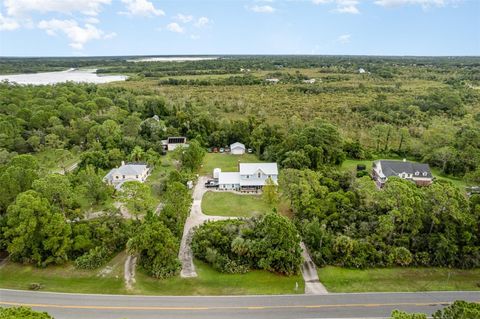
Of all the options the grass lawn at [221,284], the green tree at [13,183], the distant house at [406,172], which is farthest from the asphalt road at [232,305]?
the distant house at [406,172]

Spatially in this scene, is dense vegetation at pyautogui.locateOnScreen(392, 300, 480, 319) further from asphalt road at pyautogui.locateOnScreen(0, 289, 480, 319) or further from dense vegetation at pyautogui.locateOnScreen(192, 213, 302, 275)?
dense vegetation at pyautogui.locateOnScreen(192, 213, 302, 275)

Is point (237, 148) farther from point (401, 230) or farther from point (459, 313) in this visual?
point (459, 313)

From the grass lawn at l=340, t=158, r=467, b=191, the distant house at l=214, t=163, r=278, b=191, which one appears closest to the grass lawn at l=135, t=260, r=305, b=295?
the distant house at l=214, t=163, r=278, b=191

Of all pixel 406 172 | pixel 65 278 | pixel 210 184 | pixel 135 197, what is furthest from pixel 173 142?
pixel 406 172

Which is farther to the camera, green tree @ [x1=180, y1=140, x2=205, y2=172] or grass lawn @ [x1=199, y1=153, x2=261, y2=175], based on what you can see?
grass lawn @ [x1=199, y1=153, x2=261, y2=175]

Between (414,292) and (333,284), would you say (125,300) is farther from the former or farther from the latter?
(414,292)

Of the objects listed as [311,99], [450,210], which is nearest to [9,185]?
[450,210]
